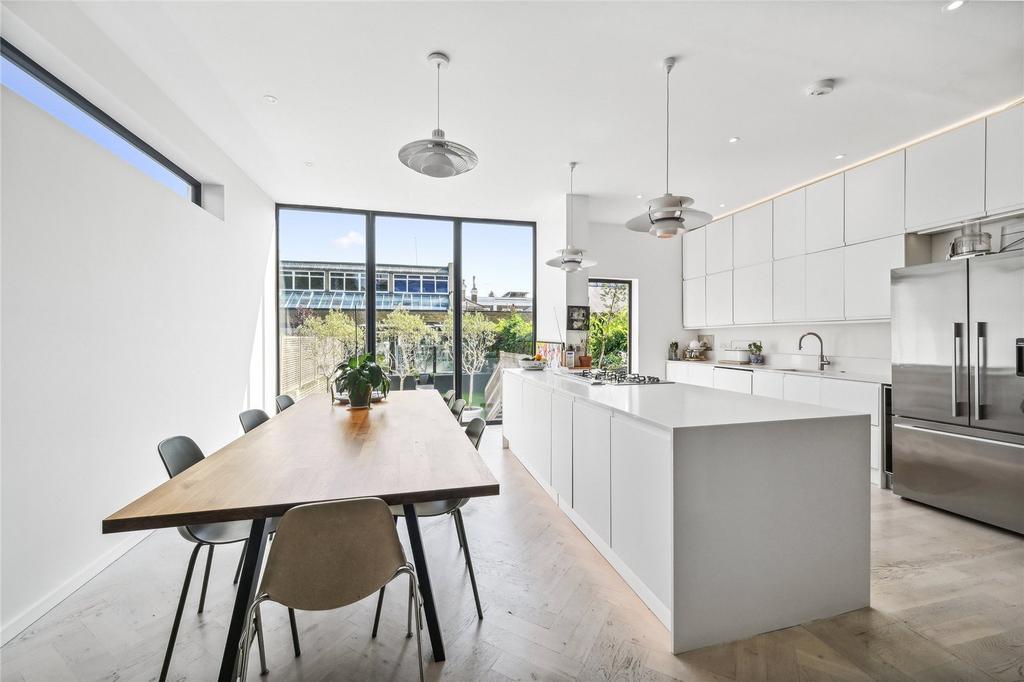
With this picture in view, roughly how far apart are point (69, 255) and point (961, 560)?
503cm

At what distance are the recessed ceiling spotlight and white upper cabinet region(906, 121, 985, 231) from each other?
1258 millimetres

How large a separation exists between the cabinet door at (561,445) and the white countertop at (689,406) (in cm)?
11

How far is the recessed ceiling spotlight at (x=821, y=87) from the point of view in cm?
275

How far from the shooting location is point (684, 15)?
2.23 meters

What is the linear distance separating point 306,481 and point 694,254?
5.80 m

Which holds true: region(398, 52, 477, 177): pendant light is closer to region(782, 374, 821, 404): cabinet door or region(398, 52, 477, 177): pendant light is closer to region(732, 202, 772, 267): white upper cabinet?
region(782, 374, 821, 404): cabinet door

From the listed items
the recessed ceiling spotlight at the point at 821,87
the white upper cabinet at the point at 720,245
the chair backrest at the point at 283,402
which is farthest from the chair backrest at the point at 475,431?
the white upper cabinet at the point at 720,245

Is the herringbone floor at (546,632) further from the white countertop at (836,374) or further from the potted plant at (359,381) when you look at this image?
the white countertop at (836,374)

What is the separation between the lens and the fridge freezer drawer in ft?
8.99

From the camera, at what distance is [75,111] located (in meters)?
2.42

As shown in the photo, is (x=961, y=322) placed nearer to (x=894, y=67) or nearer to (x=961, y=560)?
(x=961, y=560)

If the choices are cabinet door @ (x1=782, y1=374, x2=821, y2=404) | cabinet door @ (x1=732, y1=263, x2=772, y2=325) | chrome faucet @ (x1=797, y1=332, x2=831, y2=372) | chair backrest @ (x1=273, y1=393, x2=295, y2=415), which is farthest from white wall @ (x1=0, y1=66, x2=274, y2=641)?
chrome faucet @ (x1=797, y1=332, x2=831, y2=372)

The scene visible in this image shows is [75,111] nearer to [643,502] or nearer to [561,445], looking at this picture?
[561,445]

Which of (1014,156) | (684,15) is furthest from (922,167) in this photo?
(684,15)
